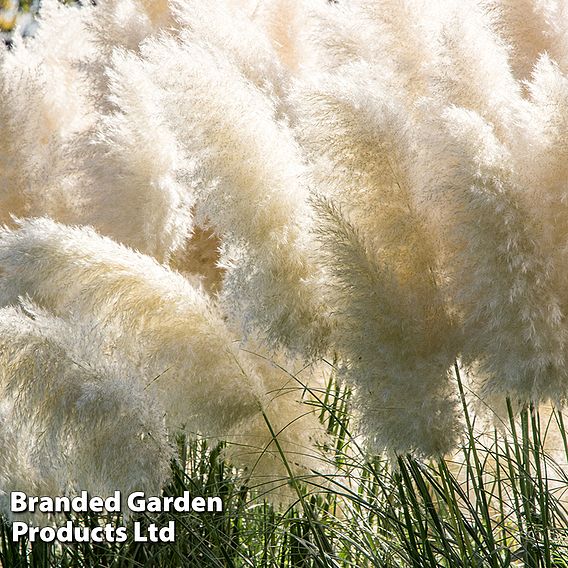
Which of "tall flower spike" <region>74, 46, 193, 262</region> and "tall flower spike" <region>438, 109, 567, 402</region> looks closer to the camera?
"tall flower spike" <region>438, 109, 567, 402</region>

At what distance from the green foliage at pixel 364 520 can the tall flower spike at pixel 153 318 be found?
0.75 ft

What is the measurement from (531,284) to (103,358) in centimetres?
80

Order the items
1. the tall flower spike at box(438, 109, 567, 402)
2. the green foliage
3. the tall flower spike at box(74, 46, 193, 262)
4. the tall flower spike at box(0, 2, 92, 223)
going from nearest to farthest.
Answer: the tall flower spike at box(438, 109, 567, 402)
the green foliage
the tall flower spike at box(74, 46, 193, 262)
the tall flower spike at box(0, 2, 92, 223)

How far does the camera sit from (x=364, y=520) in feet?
7.73

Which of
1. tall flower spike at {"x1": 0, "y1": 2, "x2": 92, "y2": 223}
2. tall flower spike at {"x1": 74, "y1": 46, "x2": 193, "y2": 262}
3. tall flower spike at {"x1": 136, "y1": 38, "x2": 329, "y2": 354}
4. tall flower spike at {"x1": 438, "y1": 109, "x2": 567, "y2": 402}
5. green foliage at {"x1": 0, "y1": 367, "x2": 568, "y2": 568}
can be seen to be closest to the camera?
tall flower spike at {"x1": 438, "y1": 109, "x2": 567, "y2": 402}

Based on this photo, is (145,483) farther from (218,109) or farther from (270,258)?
(218,109)

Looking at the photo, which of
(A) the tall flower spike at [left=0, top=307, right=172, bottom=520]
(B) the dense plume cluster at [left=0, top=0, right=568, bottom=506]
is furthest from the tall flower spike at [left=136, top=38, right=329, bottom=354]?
(A) the tall flower spike at [left=0, top=307, right=172, bottom=520]

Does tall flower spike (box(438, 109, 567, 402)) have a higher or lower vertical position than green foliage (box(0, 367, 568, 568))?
higher

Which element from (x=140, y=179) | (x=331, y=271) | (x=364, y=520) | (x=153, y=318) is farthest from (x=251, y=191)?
(x=364, y=520)

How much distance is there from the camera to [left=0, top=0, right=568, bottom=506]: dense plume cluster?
5.45 ft

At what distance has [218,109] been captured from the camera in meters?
1.76

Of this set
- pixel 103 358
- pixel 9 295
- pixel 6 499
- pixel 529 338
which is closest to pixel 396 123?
pixel 529 338

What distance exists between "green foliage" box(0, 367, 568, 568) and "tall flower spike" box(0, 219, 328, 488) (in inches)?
9.1

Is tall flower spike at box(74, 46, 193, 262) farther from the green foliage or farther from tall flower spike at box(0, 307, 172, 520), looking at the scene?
tall flower spike at box(0, 307, 172, 520)
